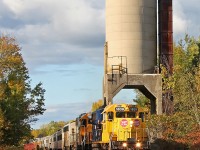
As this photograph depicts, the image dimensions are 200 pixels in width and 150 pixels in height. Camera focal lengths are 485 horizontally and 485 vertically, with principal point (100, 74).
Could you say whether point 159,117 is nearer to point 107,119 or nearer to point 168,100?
point 168,100

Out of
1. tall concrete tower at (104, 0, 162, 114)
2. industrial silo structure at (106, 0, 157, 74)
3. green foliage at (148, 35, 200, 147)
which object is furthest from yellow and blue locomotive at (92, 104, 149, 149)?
industrial silo structure at (106, 0, 157, 74)

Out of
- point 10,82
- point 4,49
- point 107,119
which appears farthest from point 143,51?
point 4,49

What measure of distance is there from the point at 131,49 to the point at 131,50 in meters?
0.10

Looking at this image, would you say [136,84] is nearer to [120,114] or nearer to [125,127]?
[120,114]

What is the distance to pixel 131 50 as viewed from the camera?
47.5 m

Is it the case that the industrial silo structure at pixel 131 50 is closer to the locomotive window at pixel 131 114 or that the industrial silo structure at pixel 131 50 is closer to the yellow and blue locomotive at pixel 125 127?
the yellow and blue locomotive at pixel 125 127

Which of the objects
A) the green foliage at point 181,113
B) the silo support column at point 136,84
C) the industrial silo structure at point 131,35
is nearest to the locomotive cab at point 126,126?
the green foliage at point 181,113

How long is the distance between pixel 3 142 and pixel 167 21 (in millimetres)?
23143

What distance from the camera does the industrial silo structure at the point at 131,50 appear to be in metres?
46.8

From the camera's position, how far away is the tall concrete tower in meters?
46.8

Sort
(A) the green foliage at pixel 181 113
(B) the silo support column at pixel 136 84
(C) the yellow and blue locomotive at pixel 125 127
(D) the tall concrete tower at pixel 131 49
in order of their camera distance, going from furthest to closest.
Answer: (D) the tall concrete tower at pixel 131 49 → (B) the silo support column at pixel 136 84 → (A) the green foliage at pixel 181 113 → (C) the yellow and blue locomotive at pixel 125 127

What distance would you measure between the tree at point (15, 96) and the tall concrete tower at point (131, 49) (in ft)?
43.9

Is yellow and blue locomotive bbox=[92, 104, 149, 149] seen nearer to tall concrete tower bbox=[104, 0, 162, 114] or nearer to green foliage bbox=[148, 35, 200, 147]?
green foliage bbox=[148, 35, 200, 147]

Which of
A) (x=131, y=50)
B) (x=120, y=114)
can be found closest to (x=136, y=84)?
(x=131, y=50)
